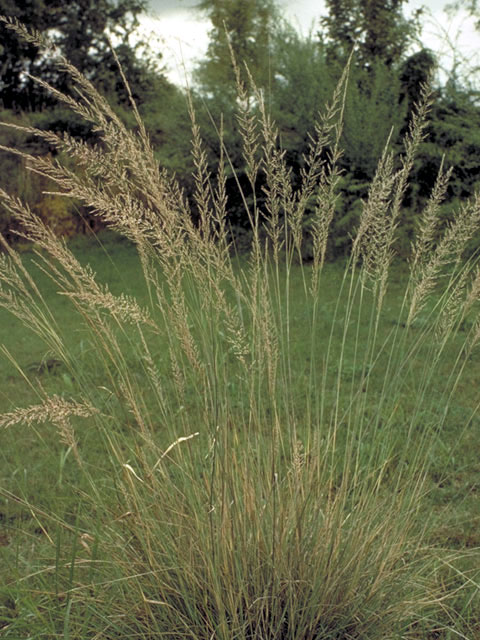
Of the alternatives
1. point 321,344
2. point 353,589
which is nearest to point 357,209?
point 321,344

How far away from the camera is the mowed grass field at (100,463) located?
178 centimetres

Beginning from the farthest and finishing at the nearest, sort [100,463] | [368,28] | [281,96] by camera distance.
Answer: [368,28], [281,96], [100,463]

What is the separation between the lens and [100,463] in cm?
328

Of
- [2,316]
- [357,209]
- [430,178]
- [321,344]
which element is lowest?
[2,316]

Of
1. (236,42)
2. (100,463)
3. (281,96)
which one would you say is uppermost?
(236,42)

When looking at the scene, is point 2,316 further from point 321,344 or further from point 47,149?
point 47,149

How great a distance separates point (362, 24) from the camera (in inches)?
691

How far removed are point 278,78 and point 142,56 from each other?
9.67 meters

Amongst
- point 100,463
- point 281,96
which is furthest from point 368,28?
point 100,463

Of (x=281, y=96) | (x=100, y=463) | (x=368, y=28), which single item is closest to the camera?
(x=100, y=463)

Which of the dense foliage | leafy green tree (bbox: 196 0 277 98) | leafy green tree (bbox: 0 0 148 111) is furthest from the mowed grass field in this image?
leafy green tree (bbox: 0 0 148 111)

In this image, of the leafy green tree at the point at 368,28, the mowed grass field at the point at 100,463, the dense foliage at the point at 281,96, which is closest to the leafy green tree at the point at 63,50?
the dense foliage at the point at 281,96

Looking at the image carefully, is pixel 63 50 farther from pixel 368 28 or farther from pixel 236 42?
pixel 368 28

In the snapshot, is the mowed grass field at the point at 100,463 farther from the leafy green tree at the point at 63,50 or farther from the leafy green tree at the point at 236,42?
the leafy green tree at the point at 63,50
